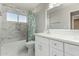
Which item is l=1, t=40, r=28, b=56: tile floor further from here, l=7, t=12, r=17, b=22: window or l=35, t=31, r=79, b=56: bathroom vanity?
l=7, t=12, r=17, b=22: window

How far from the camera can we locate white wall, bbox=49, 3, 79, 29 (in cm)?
128

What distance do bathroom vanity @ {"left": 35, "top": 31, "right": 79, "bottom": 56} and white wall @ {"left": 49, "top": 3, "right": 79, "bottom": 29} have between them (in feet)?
0.46

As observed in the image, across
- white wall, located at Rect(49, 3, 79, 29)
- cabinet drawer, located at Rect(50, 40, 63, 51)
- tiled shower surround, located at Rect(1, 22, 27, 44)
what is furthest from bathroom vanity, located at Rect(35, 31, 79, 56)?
tiled shower surround, located at Rect(1, 22, 27, 44)

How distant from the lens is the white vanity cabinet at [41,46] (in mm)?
1331

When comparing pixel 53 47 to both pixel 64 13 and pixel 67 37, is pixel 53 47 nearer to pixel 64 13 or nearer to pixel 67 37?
pixel 67 37

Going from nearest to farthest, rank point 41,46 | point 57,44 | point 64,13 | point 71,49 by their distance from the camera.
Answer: point 71,49 < point 57,44 < point 64,13 < point 41,46

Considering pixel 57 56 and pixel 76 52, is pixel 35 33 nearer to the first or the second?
pixel 57 56

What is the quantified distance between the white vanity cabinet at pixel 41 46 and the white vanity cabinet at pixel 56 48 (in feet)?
0.32

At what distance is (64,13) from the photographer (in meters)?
1.33

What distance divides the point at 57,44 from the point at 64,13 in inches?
19.7

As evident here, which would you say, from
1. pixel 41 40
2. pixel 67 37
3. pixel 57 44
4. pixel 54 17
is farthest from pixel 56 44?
pixel 54 17

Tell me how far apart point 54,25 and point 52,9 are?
0.27m

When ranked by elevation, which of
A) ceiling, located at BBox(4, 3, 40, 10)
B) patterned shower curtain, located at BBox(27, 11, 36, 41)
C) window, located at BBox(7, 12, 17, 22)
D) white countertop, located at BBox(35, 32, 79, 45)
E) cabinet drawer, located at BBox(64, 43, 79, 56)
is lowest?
cabinet drawer, located at BBox(64, 43, 79, 56)

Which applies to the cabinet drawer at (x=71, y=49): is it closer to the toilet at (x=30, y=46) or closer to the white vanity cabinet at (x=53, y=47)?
the white vanity cabinet at (x=53, y=47)
